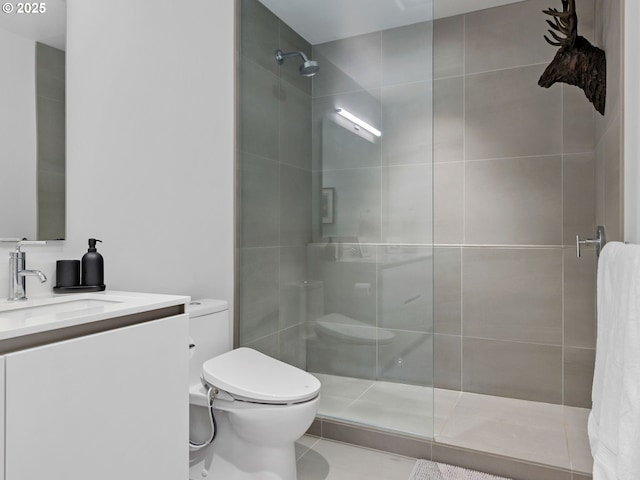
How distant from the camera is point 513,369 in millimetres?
2586

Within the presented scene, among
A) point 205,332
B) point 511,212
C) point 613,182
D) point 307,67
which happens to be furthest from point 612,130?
point 205,332

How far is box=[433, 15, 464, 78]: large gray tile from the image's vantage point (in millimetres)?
2730

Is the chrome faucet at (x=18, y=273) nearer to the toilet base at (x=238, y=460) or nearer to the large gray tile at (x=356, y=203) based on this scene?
the toilet base at (x=238, y=460)

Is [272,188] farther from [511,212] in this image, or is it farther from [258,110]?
[511,212]

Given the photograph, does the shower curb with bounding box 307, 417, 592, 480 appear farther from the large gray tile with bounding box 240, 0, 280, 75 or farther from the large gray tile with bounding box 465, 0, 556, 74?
the large gray tile with bounding box 465, 0, 556, 74

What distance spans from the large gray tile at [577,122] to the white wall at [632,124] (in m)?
1.12

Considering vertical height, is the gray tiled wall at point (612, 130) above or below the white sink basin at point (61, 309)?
above

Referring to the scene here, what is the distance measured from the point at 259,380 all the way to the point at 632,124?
155cm

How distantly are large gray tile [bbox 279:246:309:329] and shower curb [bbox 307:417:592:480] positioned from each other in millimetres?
539

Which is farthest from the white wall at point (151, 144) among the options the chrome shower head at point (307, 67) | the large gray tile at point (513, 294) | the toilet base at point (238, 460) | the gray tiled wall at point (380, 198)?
the large gray tile at point (513, 294)

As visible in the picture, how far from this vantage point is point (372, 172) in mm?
2029

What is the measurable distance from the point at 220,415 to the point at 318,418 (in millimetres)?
668

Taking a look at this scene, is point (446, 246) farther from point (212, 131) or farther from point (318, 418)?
point (212, 131)

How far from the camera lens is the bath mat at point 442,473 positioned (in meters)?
1.84
